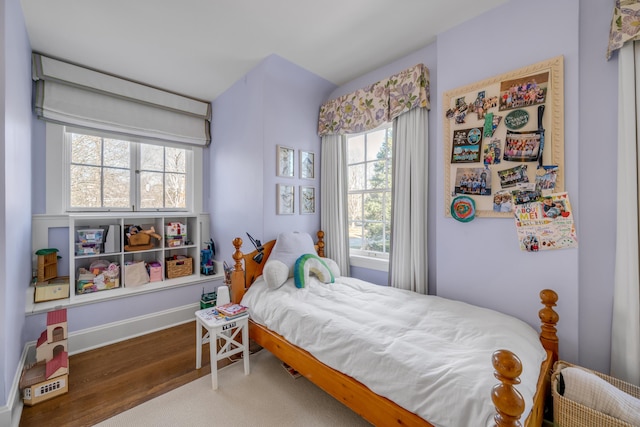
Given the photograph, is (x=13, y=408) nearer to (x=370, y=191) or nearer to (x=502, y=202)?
(x=370, y=191)

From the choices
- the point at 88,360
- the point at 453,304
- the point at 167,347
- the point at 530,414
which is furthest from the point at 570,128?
the point at 88,360

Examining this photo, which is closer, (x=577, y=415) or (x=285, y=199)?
(x=577, y=415)

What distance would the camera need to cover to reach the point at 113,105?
2734mm

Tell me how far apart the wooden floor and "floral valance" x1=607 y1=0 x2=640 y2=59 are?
3276 mm

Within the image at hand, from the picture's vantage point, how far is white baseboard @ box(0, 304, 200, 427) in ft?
5.40

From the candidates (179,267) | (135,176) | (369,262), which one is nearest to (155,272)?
(179,267)

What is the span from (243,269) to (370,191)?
1481mm

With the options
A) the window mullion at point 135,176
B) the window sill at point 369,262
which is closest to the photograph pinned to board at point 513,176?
the window sill at point 369,262

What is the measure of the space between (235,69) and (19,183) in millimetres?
1974

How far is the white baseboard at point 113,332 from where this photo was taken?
165cm

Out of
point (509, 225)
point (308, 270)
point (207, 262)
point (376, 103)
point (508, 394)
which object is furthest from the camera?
point (207, 262)

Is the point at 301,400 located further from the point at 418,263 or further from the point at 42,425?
the point at 42,425

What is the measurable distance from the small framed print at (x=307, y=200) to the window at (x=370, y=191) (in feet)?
1.32

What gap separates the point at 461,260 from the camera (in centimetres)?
200
